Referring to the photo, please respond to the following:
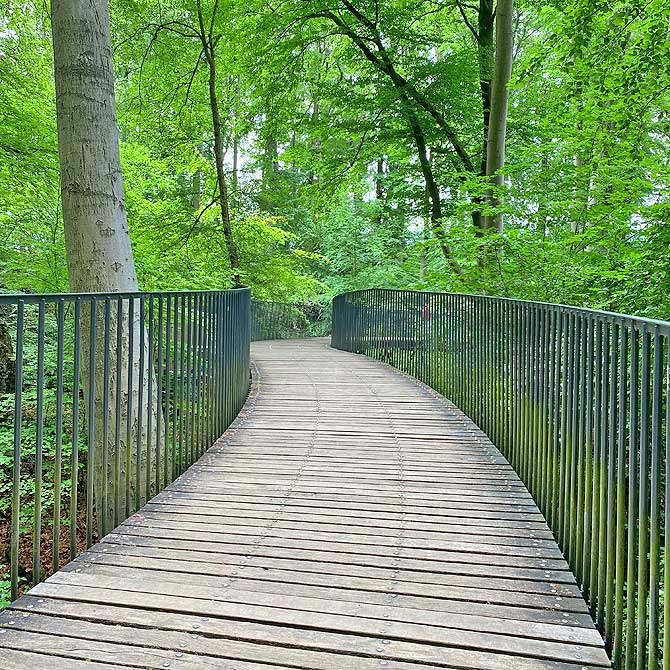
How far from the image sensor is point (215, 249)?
447 inches

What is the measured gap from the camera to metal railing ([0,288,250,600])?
2.88 meters

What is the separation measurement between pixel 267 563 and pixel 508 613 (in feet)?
3.87


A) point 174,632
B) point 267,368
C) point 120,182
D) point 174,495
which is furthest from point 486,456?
point 267,368

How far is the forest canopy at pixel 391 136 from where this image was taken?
657cm

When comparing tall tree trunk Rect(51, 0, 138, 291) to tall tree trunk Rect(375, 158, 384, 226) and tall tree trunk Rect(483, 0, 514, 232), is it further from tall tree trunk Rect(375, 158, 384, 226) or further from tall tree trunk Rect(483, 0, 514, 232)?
tall tree trunk Rect(375, 158, 384, 226)

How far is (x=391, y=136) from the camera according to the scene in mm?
13070

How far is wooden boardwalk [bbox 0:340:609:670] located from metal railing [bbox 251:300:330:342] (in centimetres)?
1458

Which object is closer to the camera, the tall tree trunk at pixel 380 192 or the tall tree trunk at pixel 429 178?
the tall tree trunk at pixel 429 178

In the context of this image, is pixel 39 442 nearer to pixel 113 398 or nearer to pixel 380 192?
pixel 113 398

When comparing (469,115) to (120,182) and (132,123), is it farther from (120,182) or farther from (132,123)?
(120,182)

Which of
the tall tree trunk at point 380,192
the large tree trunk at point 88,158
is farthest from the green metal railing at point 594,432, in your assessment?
the tall tree trunk at point 380,192

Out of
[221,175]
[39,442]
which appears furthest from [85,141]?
[221,175]

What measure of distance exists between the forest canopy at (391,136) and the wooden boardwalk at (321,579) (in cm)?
261

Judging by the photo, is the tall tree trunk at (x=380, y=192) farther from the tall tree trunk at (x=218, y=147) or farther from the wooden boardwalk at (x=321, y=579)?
the wooden boardwalk at (x=321, y=579)
